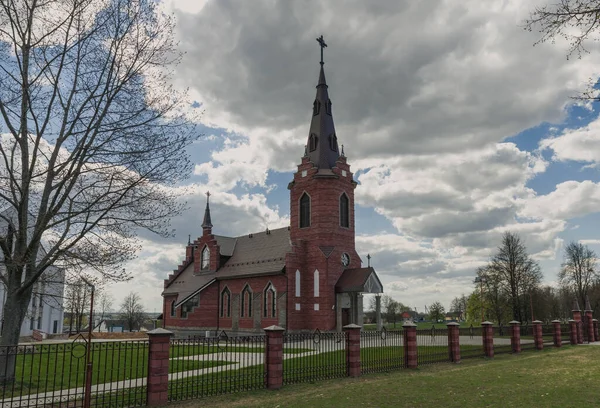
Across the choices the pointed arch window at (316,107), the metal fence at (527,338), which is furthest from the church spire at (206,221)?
the metal fence at (527,338)

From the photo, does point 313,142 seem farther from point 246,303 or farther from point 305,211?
point 246,303

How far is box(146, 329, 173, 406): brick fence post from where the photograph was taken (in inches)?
409

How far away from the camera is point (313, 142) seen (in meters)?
37.0

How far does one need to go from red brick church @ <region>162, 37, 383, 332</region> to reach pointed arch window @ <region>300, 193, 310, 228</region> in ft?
0.24

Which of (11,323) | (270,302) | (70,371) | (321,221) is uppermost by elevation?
(321,221)

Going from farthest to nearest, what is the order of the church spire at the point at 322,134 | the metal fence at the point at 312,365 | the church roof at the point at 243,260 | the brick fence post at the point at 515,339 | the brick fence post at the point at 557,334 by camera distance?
the church spire at the point at 322,134 → the church roof at the point at 243,260 → the brick fence post at the point at 557,334 → the brick fence post at the point at 515,339 → the metal fence at the point at 312,365

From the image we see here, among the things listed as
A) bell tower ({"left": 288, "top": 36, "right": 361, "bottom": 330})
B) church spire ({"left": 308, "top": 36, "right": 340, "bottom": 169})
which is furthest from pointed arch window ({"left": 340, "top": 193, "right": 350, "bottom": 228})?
church spire ({"left": 308, "top": 36, "right": 340, "bottom": 169})

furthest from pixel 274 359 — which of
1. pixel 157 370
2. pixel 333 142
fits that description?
pixel 333 142

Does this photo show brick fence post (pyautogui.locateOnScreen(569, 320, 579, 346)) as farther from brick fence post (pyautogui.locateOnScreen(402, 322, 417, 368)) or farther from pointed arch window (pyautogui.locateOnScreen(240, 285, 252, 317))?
pointed arch window (pyautogui.locateOnScreen(240, 285, 252, 317))

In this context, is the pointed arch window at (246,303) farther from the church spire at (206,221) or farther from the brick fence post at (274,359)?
the brick fence post at (274,359)

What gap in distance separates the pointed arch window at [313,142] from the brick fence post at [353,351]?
23.2 metres

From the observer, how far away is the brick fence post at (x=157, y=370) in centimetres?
1040

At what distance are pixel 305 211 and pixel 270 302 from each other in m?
7.16

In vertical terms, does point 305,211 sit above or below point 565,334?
above
